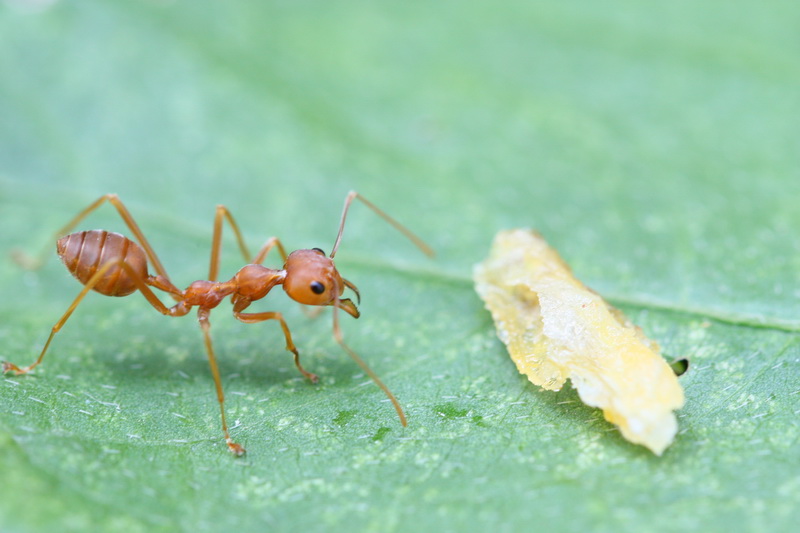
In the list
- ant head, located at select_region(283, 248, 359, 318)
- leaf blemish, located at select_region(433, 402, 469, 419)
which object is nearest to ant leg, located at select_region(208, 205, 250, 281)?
ant head, located at select_region(283, 248, 359, 318)

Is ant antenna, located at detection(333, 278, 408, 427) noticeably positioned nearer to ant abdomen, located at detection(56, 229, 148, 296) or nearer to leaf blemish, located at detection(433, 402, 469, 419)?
leaf blemish, located at detection(433, 402, 469, 419)

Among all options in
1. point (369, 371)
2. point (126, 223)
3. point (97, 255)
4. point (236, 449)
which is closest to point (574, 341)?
point (369, 371)

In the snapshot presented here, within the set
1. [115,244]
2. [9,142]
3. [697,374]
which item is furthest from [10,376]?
[697,374]

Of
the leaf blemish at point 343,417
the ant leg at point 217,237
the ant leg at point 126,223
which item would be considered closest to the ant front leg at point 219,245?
the ant leg at point 217,237

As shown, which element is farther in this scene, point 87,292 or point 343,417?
point 87,292

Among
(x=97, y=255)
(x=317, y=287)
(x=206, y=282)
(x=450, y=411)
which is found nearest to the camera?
(x=450, y=411)

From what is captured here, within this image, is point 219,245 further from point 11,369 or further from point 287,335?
point 11,369

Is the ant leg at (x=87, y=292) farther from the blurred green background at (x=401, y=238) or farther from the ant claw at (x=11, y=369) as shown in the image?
the blurred green background at (x=401, y=238)
